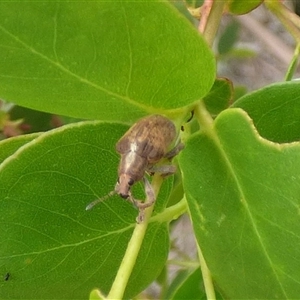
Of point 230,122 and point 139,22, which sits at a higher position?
point 139,22

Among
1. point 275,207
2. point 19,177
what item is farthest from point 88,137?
point 275,207

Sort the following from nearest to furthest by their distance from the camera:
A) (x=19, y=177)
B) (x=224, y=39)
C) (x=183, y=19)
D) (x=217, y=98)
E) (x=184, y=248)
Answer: (x=183, y=19)
(x=19, y=177)
(x=217, y=98)
(x=224, y=39)
(x=184, y=248)

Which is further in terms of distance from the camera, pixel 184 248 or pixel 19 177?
pixel 184 248

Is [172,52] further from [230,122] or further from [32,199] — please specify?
[32,199]

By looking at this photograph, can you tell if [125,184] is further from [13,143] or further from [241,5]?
[241,5]

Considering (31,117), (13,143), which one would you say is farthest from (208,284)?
(31,117)

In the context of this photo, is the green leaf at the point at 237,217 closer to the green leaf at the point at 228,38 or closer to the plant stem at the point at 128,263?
the plant stem at the point at 128,263

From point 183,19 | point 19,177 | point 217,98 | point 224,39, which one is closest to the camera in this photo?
point 183,19
